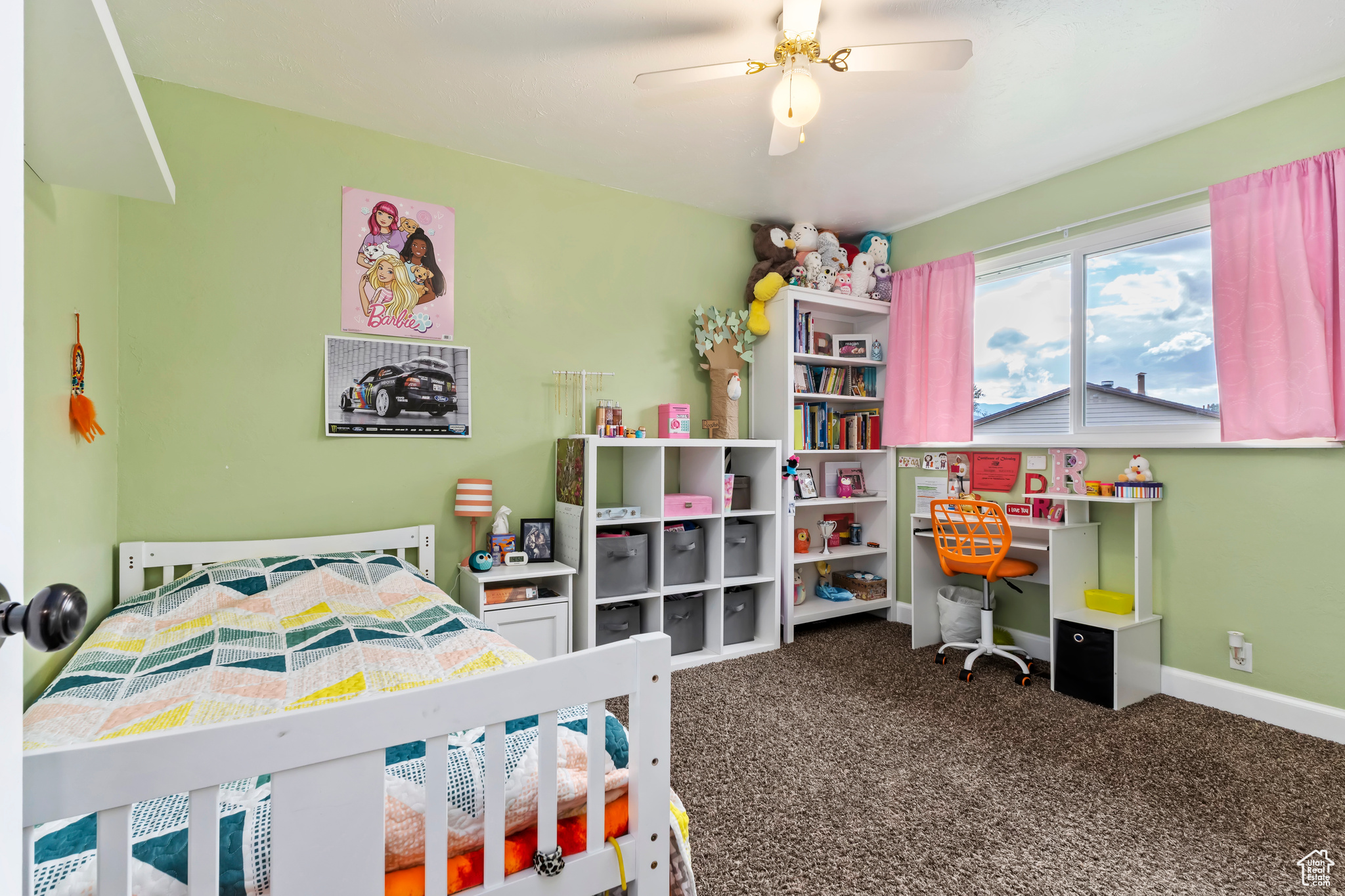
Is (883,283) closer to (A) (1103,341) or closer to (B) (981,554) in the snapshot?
(A) (1103,341)

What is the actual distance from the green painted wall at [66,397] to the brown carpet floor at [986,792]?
6.06 ft

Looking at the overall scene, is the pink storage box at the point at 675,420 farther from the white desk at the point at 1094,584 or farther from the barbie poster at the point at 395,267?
the white desk at the point at 1094,584

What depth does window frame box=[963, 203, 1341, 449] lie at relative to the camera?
277 centimetres

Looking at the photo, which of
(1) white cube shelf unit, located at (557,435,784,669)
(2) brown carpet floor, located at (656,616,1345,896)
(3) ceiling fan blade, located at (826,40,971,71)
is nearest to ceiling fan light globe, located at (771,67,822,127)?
(3) ceiling fan blade, located at (826,40,971,71)

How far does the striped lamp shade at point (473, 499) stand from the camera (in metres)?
2.90

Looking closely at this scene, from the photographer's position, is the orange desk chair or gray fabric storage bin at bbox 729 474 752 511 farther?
gray fabric storage bin at bbox 729 474 752 511

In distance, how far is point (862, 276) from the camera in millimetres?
3945

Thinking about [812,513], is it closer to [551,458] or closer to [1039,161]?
[551,458]

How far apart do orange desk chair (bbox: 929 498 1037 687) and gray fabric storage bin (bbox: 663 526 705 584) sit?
1.17 meters

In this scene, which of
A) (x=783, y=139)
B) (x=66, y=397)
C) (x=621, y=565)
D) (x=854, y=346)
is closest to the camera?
(x=66, y=397)

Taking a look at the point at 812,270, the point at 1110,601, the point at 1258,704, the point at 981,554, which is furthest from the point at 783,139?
the point at 1258,704

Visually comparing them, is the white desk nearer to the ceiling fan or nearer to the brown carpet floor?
the brown carpet floor

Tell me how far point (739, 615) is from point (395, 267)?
7.79ft

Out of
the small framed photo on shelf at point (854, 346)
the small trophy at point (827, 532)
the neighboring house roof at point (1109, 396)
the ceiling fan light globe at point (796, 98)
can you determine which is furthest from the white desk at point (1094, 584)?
the ceiling fan light globe at point (796, 98)
